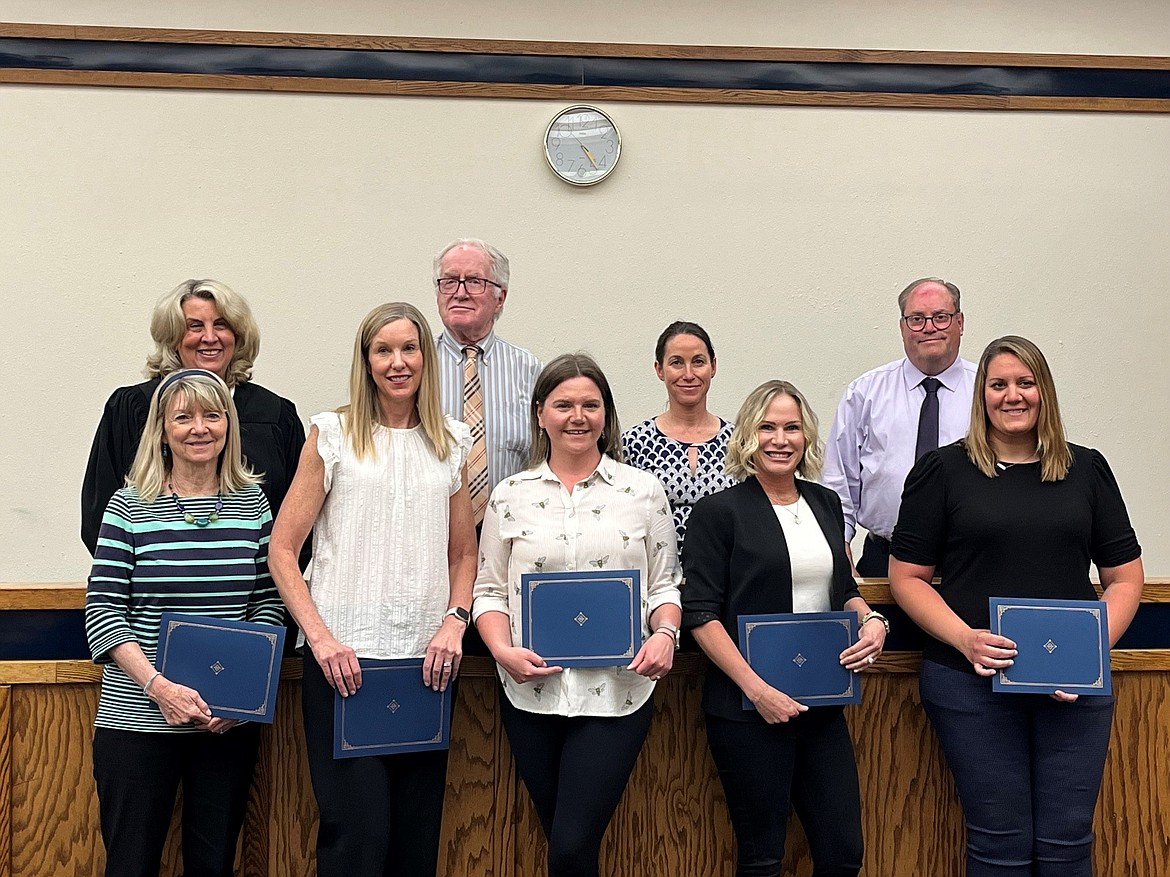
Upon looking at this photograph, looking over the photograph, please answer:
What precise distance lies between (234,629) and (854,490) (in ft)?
6.87

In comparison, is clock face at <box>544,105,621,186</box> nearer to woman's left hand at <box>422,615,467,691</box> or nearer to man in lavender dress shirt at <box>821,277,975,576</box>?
man in lavender dress shirt at <box>821,277,975,576</box>

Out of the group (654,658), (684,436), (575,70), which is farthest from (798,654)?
(575,70)

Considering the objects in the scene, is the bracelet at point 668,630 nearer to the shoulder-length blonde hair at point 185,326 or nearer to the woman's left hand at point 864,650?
the woman's left hand at point 864,650

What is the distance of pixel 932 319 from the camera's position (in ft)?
11.3

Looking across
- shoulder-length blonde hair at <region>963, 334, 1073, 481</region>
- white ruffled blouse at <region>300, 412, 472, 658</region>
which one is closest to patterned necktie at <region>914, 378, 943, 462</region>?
shoulder-length blonde hair at <region>963, 334, 1073, 481</region>

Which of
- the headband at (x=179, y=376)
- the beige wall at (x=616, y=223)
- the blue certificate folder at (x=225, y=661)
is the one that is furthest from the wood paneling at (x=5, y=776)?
the beige wall at (x=616, y=223)

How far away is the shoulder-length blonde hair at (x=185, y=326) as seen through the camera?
2.59 meters

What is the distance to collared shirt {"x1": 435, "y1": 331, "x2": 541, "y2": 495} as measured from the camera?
2947 mm

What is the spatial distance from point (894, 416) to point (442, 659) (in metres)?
1.86

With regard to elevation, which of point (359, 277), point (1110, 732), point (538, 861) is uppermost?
point (359, 277)

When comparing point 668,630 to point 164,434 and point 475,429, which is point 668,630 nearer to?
point 475,429

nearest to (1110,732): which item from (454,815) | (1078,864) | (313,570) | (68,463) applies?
(1078,864)

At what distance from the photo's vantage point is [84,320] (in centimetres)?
424

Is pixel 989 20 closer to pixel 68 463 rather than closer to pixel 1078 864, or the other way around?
pixel 1078 864
